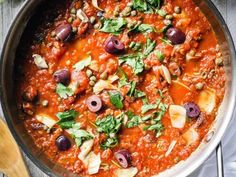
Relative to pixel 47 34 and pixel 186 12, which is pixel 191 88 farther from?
pixel 47 34

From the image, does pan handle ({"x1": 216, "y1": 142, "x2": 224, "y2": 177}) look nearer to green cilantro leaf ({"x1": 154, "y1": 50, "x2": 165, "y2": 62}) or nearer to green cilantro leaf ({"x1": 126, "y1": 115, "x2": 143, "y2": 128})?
green cilantro leaf ({"x1": 126, "y1": 115, "x2": 143, "y2": 128})

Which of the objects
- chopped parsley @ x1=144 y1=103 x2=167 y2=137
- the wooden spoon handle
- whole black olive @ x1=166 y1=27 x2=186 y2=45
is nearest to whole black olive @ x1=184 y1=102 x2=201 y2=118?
chopped parsley @ x1=144 y1=103 x2=167 y2=137

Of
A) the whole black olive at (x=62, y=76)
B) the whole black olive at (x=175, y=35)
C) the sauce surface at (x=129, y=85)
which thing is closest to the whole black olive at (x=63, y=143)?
the sauce surface at (x=129, y=85)

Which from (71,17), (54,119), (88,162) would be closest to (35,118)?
(54,119)

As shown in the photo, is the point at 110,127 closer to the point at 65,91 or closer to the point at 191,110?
the point at 65,91

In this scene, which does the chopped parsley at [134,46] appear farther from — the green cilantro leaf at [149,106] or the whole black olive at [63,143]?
the whole black olive at [63,143]
